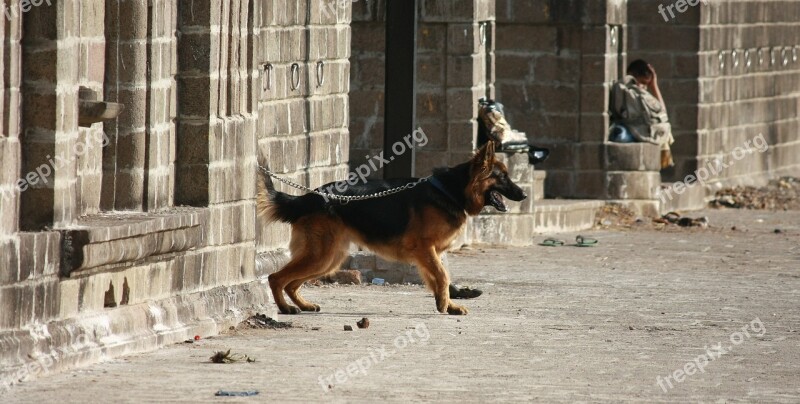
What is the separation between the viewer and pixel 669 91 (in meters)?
24.0

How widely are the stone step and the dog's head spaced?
6.43 m

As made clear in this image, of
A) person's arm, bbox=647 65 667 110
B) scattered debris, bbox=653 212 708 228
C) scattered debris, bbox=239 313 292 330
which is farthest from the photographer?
person's arm, bbox=647 65 667 110

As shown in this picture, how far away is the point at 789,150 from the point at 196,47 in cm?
1884

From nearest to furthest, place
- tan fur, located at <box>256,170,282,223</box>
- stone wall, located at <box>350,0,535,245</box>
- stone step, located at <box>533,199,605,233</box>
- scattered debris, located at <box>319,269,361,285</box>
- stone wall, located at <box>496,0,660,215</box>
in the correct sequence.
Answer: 1. tan fur, located at <box>256,170,282,223</box>
2. scattered debris, located at <box>319,269,361,285</box>
3. stone wall, located at <box>350,0,535,245</box>
4. stone step, located at <box>533,199,605,233</box>
5. stone wall, located at <box>496,0,660,215</box>

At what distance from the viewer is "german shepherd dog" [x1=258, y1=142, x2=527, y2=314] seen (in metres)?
12.6

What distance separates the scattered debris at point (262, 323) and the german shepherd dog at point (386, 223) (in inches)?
26.8

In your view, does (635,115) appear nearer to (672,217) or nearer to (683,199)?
(672,217)

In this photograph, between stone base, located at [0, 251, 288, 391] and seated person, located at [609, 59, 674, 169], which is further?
seated person, located at [609, 59, 674, 169]

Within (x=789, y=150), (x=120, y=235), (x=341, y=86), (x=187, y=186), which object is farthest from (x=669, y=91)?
(x=120, y=235)

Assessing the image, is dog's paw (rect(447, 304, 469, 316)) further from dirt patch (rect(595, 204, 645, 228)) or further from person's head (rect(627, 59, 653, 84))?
person's head (rect(627, 59, 653, 84))

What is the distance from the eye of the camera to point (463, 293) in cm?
1395

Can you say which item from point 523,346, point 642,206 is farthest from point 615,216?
point 523,346

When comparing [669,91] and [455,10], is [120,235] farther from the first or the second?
[669,91]

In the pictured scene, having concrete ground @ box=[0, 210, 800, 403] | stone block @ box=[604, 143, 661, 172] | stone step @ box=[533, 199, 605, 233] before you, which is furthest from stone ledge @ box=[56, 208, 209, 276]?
stone block @ box=[604, 143, 661, 172]
